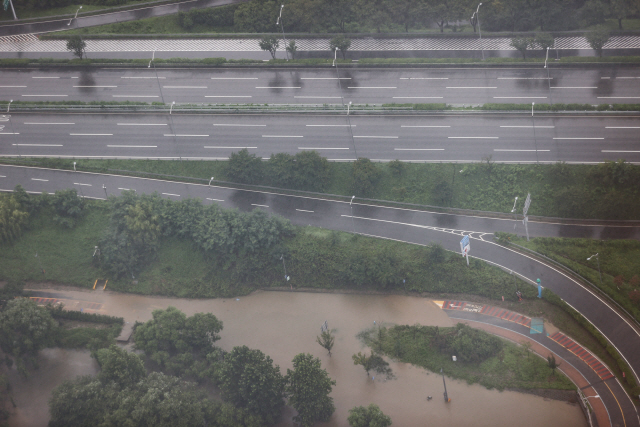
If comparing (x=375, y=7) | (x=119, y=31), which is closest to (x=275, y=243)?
(x=375, y=7)

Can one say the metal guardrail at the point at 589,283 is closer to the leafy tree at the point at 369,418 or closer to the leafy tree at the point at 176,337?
the leafy tree at the point at 369,418

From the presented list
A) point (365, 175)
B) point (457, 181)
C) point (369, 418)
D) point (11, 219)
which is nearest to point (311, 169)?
point (365, 175)

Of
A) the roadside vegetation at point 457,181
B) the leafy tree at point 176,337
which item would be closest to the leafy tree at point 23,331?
the leafy tree at point 176,337

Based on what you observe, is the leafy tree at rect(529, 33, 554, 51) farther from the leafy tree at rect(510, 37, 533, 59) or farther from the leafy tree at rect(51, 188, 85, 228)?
the leafy tree at rect(51, 188, 85, 228)

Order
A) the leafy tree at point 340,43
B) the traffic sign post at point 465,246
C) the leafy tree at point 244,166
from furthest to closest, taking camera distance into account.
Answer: the leafy tree at point 340,43 < the leafy tree at point 244,166 < the traffic sign post at point 465,246

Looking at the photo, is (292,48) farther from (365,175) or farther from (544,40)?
(544,40)
